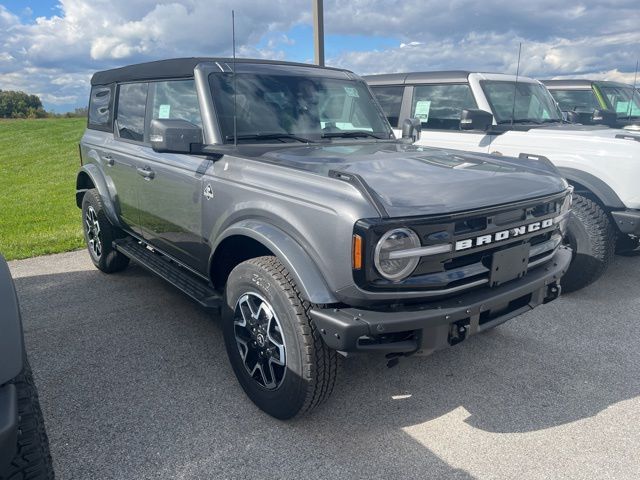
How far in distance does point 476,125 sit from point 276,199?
3414mm

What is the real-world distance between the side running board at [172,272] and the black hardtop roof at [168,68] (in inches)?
57.2

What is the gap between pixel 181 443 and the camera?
2.71m

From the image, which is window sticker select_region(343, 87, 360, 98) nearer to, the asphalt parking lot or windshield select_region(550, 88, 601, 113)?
the asphalt parking lot

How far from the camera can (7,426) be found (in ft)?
5.11

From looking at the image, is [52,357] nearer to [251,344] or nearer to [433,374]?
[251,344]

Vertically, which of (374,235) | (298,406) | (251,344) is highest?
(374,235)

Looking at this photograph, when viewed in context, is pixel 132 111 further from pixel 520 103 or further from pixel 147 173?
pixel 520 103

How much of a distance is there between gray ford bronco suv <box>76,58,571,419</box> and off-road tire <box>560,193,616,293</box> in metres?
Answer: 1.45

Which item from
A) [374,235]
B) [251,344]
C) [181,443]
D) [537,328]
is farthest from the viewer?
[537,328]

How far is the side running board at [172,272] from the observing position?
11.1ft

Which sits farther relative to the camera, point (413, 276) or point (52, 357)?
point (52, 357)

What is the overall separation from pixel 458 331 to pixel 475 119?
→ 347cm

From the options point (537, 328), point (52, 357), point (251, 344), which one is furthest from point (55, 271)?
point (537, 328)

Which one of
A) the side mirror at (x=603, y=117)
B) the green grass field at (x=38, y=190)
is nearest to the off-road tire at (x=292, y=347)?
the green grass field at (x=38, y=190)
